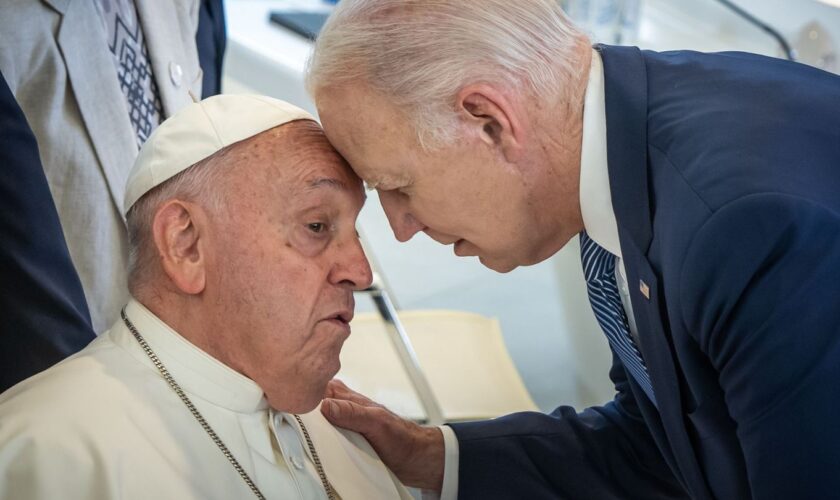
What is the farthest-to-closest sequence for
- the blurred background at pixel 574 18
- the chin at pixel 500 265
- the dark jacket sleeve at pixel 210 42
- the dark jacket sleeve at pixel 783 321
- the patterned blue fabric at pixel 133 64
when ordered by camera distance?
the blurred background at pixel 574 18, the dark jacket sleeve at pixel 210 42, the patterned blue fabric at pixel 133 64, the chin at pixel 500 265, the dark jacket sleeve at pixel 783 321

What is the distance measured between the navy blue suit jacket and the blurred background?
3257mm

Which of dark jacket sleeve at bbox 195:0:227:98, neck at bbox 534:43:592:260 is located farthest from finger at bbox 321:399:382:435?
dark jacket sleeve at bbox 195:0:227:98

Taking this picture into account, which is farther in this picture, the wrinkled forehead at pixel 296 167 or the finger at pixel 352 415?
the finger at pixel 352 415

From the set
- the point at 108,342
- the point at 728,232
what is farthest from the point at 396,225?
the point at 728,232

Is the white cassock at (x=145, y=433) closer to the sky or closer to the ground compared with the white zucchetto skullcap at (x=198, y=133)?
closer to the ground

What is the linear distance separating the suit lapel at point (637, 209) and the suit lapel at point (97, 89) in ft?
4.37

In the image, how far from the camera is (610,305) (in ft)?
7.52

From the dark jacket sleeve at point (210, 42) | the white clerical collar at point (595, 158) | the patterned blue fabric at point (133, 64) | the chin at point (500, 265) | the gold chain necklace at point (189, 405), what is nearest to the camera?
the white clerical collar at point (595, 158)

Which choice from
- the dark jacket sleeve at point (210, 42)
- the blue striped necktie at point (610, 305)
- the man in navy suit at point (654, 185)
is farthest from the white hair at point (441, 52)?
the dark jacket sleeve at point (210, 42)

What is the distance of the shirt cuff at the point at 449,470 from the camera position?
8.24 feet

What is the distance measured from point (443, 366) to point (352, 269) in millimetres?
1845

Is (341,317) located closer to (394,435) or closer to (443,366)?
(394,435)

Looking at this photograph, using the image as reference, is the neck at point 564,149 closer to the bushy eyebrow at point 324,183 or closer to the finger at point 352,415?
the bushy eyebrow at point 324,183

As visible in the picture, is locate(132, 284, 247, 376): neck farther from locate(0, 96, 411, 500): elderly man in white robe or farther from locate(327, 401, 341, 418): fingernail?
locate(327, 401, 341, 418): fingernail
